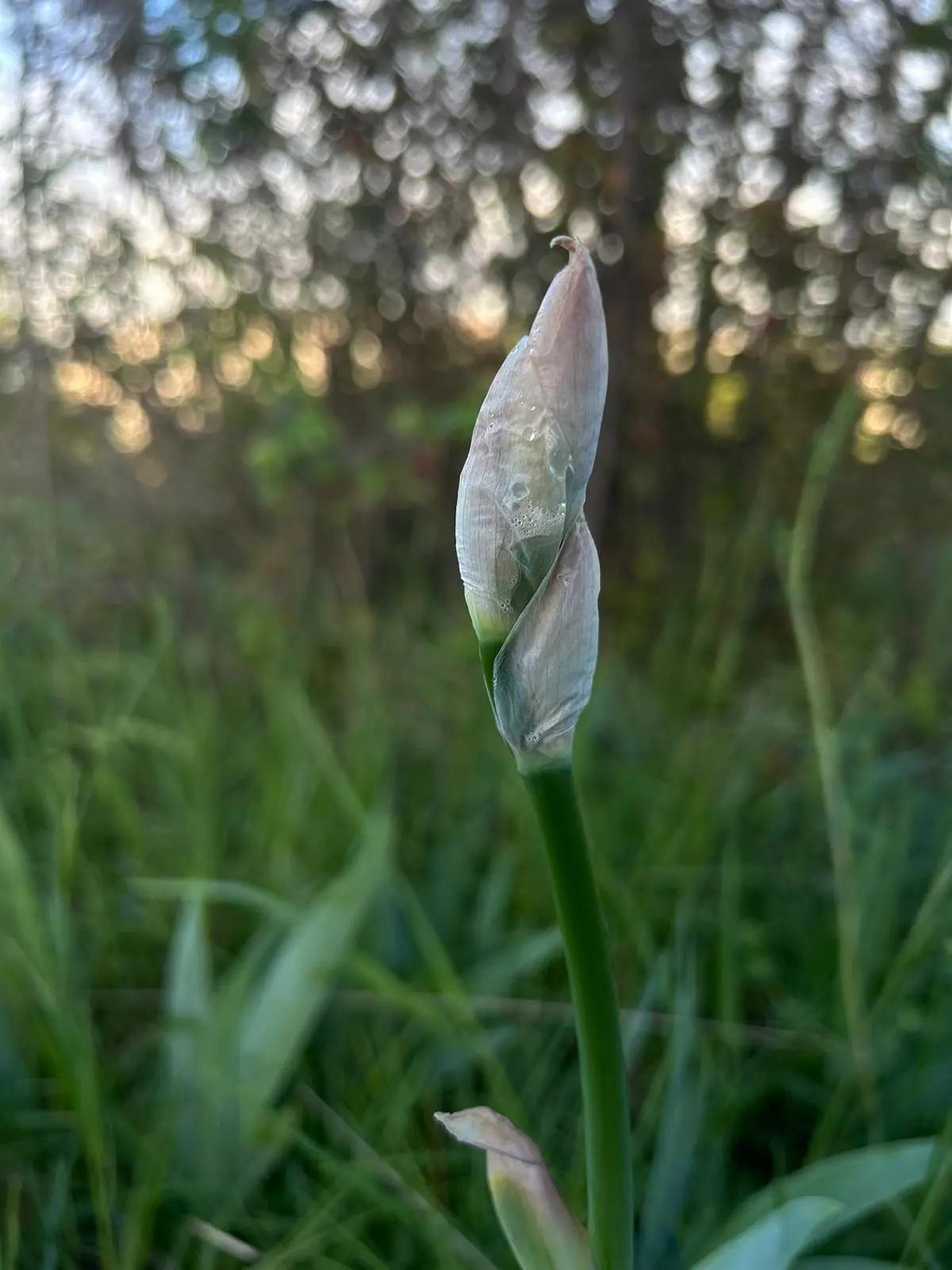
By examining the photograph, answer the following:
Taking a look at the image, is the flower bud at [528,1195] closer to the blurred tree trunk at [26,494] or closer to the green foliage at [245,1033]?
the green foliage at [245,1033]

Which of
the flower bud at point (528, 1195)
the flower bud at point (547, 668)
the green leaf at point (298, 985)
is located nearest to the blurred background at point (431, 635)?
the green leaf at point (298, 985)

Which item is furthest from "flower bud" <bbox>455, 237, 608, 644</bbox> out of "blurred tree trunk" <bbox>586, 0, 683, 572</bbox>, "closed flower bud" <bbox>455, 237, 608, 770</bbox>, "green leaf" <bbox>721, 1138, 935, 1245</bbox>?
"blurred tree trunk" <bbox>586, 0, 683, 572</bbox>

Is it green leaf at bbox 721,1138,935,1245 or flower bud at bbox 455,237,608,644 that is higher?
flower bud at bbox 455,237,608,644

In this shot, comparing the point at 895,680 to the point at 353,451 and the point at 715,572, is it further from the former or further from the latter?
the point at 353,451

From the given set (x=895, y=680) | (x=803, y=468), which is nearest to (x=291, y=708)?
(x=895, y=680)

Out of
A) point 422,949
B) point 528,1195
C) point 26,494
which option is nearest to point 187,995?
point 422,949

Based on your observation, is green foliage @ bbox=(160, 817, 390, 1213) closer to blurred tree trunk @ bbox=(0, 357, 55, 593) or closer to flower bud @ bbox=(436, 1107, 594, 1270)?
flower bud @ bbox=(436, 1107, 594, 1270)

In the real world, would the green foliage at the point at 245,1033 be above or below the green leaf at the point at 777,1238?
below
